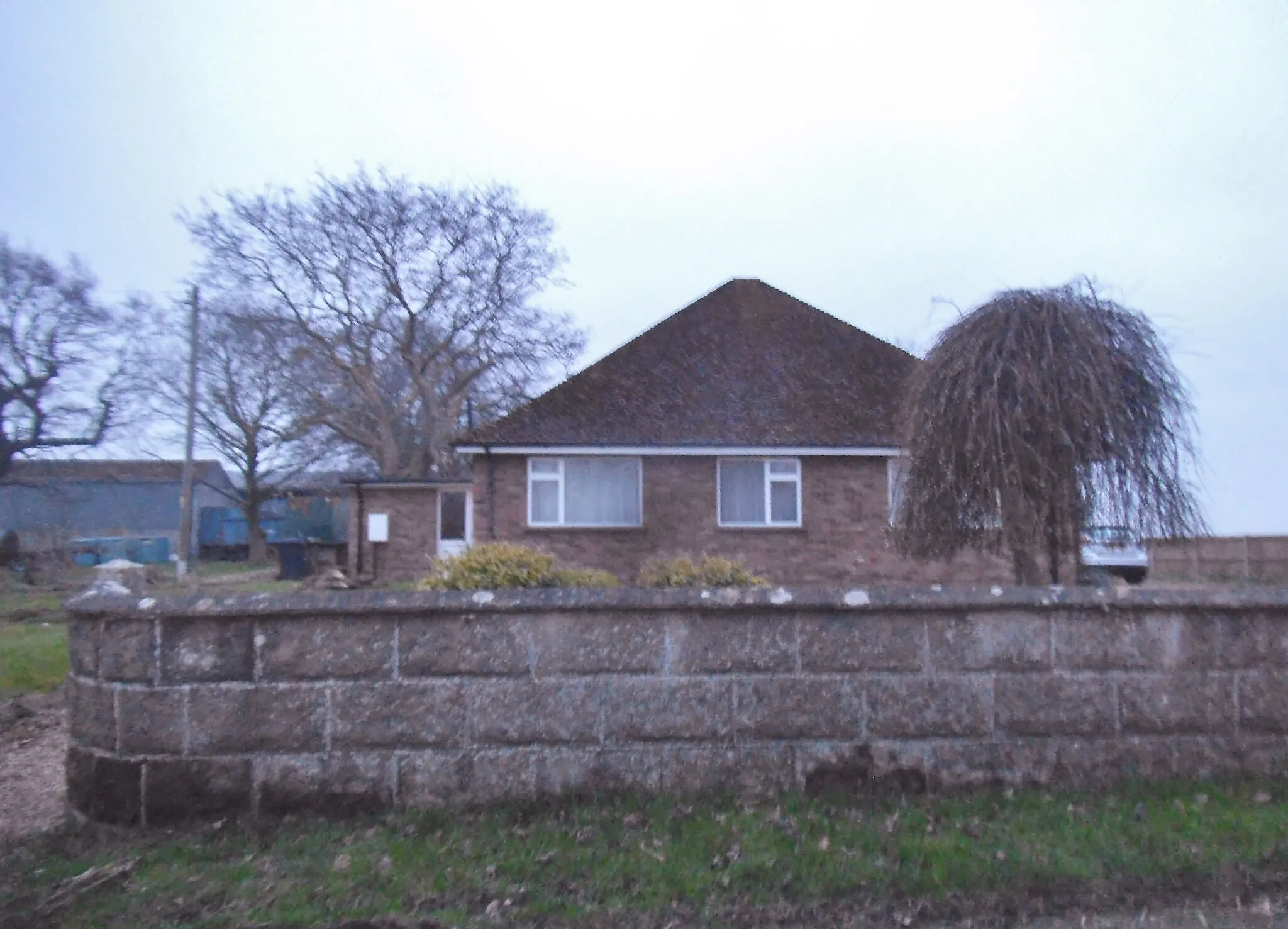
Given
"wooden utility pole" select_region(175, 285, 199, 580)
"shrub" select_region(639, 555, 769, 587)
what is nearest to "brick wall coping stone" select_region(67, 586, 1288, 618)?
"shrub" select_region(639, 555, 769, 587)

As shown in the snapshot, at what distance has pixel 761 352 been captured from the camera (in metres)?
19.0

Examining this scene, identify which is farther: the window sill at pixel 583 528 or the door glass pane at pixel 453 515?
the door glass pane at pixel 453 515

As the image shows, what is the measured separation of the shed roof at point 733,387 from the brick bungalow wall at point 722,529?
1.68 ft

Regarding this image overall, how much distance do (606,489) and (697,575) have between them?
31.0 ft

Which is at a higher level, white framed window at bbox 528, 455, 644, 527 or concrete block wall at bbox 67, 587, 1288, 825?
white framed window at bbox 528, 455, 644, 527

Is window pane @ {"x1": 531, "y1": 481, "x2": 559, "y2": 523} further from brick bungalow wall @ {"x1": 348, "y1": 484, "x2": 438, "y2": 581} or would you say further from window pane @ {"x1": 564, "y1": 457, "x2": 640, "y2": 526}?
brick bungalow wall @ {"x1": 348, "y1": 484, "x2": 438, "y2": 581}

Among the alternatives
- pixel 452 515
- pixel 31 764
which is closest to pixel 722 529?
pixel 452 515

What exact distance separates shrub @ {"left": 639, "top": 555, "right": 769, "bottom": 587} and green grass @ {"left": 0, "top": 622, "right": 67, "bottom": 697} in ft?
19.0

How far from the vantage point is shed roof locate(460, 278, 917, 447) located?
16.8m

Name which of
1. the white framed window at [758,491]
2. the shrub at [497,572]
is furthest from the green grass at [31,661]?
the white framed window at [758,491]

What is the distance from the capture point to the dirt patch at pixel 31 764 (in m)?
5.08

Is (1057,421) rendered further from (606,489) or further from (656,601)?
(606,489)

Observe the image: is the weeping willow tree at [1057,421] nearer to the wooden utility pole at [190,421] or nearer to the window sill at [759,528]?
the window sill at [759,528]

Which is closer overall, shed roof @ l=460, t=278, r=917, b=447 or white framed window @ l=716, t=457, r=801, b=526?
shed roof @ l=460, t=278, r=917, b=447
